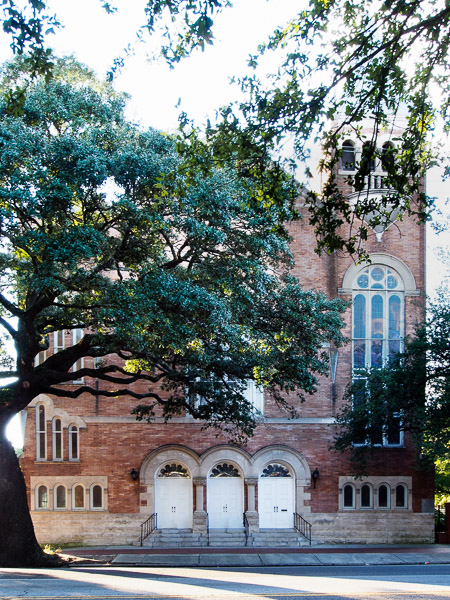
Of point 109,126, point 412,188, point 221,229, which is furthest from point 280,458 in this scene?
point 412,188

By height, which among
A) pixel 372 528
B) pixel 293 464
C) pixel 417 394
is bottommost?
pixel 372 528

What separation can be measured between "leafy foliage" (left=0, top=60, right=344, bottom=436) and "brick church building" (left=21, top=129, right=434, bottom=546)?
682cm

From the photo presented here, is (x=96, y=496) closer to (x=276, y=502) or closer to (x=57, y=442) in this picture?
(x=57, y=442)

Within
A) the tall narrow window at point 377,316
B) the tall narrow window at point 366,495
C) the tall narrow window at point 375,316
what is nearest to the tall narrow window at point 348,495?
the tall narrow window at point 366,495

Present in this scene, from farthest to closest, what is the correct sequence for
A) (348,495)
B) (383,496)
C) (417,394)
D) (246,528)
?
(383,496)
(348,495)
(246,528)
(417,394)

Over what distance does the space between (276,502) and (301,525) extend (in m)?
1.11

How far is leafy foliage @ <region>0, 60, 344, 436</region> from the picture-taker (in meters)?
14.2

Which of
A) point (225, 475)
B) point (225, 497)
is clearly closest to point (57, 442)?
point (225, 475)

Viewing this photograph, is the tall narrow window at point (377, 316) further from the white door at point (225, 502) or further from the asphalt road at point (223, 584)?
the asphalt road at point (223, 584)

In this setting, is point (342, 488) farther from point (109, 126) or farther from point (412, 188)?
point (412, 188)

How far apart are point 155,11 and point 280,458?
18.4 metres

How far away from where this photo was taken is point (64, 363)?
1827 cm

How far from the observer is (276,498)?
24.8m

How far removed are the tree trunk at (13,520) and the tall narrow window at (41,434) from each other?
6312 mm
